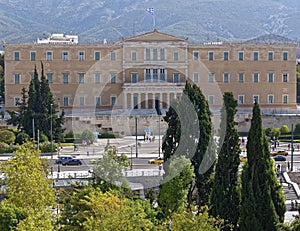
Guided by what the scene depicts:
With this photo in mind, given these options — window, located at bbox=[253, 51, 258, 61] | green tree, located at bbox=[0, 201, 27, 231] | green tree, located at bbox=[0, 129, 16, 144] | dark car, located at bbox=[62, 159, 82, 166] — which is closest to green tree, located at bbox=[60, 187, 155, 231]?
green tree, located at bbox=[0, 201, 27, 231]

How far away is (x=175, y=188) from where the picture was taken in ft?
89.8

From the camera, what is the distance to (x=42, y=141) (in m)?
50.7

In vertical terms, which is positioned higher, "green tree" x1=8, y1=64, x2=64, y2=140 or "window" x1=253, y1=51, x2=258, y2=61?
"window" x1=253, y1=51, x2=258, y2=61

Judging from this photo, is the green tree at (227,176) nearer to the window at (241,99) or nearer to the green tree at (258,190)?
the green tree at (258,190)

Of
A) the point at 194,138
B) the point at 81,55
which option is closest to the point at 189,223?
the point at 194,138

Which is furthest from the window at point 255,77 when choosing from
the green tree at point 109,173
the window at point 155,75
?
the green tree at point 109,173

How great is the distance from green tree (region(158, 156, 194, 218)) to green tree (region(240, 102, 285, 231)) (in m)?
2.45

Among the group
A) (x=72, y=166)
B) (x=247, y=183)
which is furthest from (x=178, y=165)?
(x=72, y=166)

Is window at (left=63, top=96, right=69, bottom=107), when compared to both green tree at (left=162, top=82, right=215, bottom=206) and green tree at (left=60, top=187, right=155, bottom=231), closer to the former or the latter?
green tree at (left=162, top=82, right=215, bottom=206)

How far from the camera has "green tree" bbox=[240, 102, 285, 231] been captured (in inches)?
990

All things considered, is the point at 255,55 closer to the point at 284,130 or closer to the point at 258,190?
the point at 284,130

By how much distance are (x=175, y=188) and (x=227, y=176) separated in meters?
1.82

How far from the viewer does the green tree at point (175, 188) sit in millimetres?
27281

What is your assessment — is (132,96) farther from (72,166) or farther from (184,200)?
(184,200)
